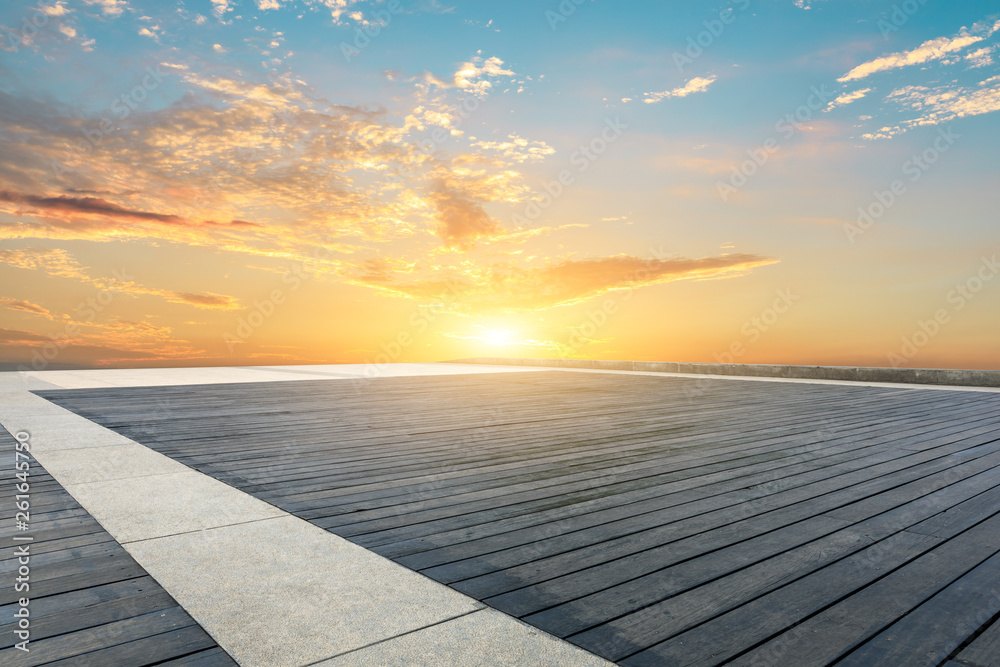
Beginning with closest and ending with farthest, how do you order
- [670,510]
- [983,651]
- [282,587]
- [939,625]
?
[983,651] < [939,625] < [282,587] < [670,510]

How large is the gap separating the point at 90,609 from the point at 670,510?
2621mm

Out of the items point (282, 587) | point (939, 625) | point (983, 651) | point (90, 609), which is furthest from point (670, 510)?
point (90, 609)

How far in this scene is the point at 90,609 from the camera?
7.05ft

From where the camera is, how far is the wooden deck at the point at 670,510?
2045mm

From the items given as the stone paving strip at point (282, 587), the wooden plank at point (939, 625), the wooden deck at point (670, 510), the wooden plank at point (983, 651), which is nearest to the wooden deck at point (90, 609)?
the stone paving strip at point (282, 587)

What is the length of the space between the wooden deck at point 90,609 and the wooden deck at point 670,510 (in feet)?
2.82

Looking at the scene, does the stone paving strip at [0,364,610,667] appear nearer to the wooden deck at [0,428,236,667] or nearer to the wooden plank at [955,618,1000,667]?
the wooden deck at [0,428,236,667]

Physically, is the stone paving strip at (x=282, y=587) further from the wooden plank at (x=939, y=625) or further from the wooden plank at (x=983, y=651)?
the wooden plank at (x=983, y=651)

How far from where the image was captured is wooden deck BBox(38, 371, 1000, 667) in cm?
204

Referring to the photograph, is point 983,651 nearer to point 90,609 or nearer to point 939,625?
point 939,625

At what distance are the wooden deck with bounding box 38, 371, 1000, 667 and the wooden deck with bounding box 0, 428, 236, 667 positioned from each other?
86cm

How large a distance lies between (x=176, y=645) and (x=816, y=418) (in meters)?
6.63

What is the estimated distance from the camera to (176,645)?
192cm

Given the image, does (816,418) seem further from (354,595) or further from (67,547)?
(67,547)
